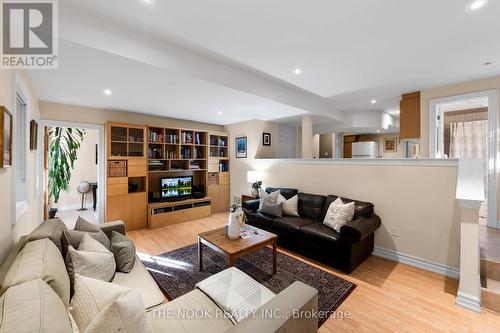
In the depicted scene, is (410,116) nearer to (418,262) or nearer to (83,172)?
(418,262)

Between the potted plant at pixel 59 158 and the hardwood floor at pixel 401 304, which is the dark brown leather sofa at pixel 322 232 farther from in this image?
the potted plant at pixel 59 158

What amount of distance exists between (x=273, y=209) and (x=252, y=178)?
161 centimetres

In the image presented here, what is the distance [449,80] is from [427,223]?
2244 millimetres

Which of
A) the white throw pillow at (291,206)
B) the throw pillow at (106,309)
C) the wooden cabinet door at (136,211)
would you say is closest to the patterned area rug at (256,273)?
the white throw pillow at (291,206)

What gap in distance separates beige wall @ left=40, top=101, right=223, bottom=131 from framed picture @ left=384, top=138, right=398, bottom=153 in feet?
21.8

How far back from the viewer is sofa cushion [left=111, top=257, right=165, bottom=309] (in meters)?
1.51

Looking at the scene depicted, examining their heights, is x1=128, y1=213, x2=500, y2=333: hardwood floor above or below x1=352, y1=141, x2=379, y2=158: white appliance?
below

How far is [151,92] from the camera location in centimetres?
323

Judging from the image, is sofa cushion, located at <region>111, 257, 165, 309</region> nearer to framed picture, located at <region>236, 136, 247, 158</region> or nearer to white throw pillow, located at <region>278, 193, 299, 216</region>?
white throw pillow, located at <region>278, 193, 299, 216</region>

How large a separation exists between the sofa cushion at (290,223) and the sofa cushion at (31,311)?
2.64 meters

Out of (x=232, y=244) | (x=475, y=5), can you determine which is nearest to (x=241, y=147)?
(x=232, y=244)

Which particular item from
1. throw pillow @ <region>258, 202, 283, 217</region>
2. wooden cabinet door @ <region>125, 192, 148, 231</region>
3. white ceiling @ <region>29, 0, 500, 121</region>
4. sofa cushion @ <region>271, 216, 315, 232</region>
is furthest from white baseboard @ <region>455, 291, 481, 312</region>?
wooden cabinet door @ <region>125, 192, 148, 231</region>

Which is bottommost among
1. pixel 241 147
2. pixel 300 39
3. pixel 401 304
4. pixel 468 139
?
pixel 401 304

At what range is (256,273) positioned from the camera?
258 centimetres
